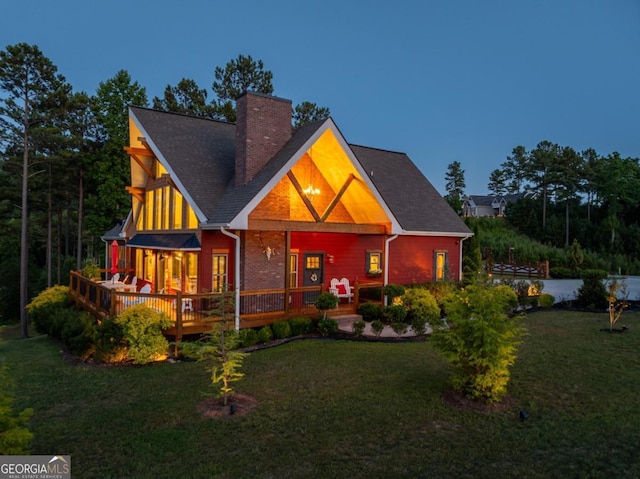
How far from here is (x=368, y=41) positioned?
5448 inches

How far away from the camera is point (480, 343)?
6914 millimetres

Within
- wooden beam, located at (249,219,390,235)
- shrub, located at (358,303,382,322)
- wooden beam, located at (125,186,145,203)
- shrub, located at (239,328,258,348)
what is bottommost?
shrub, located at (239,328,258,348)

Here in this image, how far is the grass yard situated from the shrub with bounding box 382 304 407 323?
11.8 ft

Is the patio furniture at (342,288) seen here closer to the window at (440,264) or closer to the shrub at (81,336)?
the window at (440,264)

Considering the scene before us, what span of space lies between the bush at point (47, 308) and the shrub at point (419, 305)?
39.9 feet

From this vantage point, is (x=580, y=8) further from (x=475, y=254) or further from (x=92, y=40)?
(x=92, y=40)

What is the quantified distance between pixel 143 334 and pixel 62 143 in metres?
22.6

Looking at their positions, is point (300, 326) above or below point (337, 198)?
below

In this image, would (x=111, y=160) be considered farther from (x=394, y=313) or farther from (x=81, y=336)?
(x=394, y=313)

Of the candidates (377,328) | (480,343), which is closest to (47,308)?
(377,328)

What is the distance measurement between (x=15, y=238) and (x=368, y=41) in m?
130

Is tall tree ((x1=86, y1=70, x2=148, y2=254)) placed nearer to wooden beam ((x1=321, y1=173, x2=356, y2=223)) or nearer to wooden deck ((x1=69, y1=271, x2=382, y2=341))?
wooden deck ((x1=69, y1=271, x2=382, y2=341))

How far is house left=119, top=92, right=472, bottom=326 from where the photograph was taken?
12.7 metres

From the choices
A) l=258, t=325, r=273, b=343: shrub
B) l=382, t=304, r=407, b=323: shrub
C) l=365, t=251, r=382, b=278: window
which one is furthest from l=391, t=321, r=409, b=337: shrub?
l=365, t=251, r=382, b=278: window
